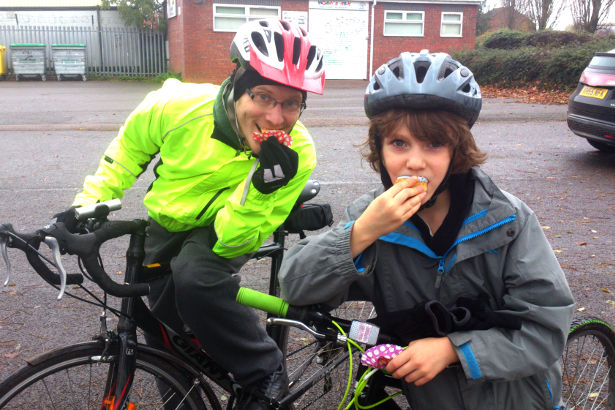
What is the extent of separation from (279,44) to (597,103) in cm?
699

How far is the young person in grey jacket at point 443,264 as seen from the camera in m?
1.82

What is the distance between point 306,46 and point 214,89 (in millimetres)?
563

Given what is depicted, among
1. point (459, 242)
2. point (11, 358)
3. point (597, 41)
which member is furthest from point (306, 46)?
point (597, 41)

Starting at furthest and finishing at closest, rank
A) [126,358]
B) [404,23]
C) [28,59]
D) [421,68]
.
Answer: [404,23]
[28,59]
[126,358]
[421,68]

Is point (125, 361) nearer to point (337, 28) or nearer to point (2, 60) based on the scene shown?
point (337, 28)

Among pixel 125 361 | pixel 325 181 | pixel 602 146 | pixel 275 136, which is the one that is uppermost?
pixel 275 136

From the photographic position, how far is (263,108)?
2.52 m

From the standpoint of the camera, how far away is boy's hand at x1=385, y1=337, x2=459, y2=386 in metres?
1.79

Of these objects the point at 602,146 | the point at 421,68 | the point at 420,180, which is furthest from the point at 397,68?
the point at 602,146

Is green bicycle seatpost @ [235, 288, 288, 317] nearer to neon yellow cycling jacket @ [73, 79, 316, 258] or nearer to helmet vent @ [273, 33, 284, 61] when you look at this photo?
neon yellow cycling jacket @ [73, 79, 316, 258]

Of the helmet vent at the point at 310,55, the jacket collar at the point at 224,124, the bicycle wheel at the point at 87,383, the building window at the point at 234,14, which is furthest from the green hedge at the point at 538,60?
the bicycle wheel at the point at 87,383

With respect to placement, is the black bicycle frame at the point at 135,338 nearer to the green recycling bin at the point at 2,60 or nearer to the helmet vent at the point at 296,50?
the helmet vent at the point at 296,50

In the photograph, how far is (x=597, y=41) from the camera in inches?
824

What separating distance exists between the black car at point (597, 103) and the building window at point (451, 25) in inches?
819
